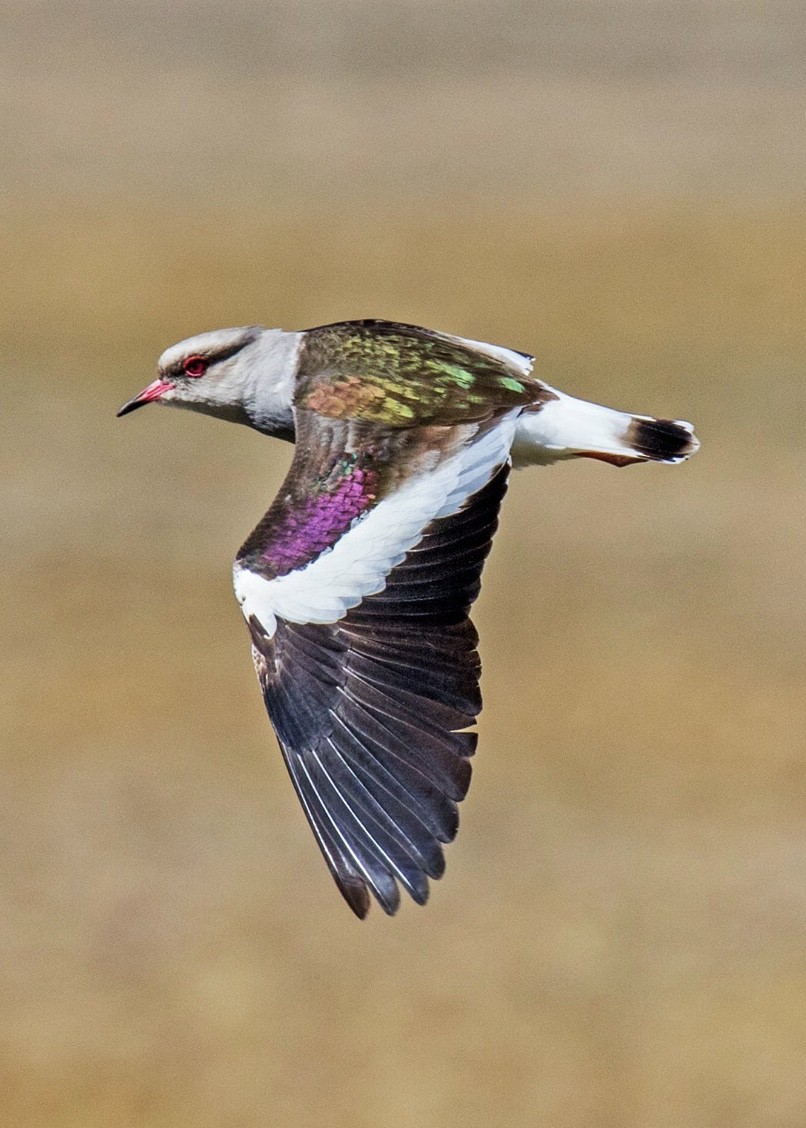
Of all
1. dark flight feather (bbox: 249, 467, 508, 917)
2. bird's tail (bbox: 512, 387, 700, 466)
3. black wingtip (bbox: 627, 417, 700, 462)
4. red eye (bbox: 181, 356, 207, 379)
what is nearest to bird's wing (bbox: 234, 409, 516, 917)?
dark flight feather (bbox: 249, 467, 508, 917)

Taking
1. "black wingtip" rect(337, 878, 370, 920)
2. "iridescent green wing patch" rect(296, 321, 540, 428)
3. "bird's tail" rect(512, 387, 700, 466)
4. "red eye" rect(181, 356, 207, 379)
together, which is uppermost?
"iridescent green wing patch" rect(296, 321, 540, 428)

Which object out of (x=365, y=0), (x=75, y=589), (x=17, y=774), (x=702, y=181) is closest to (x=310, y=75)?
(x=365, y=0)

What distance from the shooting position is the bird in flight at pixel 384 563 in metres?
5.69

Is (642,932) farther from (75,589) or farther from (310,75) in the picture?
(310,75)

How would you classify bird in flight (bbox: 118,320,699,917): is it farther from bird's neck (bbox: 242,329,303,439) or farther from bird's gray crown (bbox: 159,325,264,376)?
bird's gray crown (bbox: 159,325,264,376)

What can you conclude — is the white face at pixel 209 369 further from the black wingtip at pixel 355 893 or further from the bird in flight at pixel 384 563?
the black wingtip at pixel 355 893

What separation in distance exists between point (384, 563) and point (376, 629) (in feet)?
0.57

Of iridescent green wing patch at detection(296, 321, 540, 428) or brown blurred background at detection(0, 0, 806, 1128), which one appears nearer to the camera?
iridescent green wing patch at detection(296, 321, 540, 428)

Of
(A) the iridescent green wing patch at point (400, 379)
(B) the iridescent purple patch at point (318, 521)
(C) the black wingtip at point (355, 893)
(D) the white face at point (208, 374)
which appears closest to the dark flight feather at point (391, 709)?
(C) the black wingtip at point (355, 893)

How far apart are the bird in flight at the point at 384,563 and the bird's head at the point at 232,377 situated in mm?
15

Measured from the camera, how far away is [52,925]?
1852cm

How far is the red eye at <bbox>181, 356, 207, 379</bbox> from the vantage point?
22.5ft

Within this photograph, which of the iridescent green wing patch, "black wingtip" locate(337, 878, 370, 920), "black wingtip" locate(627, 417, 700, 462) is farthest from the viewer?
"black wingtip" locate(627, 417, 700, 462)

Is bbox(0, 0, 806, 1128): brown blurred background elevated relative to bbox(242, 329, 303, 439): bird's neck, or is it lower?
lower
